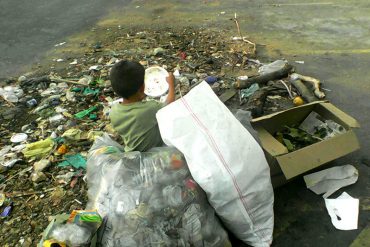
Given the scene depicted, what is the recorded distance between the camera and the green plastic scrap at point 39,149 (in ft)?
11.6

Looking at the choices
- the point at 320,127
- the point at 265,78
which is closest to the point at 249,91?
the point at 265,78

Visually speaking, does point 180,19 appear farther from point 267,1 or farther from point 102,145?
point 102,145

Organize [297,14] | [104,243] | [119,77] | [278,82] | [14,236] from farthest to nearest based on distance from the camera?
[297,14] < [278,82] < [14,236] < [119,77] < [104,243]

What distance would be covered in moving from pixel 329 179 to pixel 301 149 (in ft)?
1.56

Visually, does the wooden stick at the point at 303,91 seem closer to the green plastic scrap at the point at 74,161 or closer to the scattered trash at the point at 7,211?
the green plastic scrap at the point at 74,161

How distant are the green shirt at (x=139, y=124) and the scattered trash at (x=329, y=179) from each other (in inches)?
49.1

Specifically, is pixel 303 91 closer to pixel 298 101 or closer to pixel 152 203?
pixel 298 101

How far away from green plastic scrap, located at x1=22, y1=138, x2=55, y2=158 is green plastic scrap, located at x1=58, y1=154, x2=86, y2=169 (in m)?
0.26

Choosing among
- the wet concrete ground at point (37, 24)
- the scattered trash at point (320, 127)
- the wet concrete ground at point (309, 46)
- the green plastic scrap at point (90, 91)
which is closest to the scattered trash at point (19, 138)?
the green plastic scrap at point (90, 91)

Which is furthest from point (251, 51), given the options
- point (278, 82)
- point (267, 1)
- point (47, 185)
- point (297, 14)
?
point (47, 185)

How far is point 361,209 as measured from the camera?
2639 mm

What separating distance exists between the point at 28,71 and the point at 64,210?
331 cm

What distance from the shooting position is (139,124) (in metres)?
2.59

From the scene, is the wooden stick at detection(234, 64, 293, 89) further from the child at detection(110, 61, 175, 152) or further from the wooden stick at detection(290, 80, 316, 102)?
the child at detection(110, 61, 175, 152)
